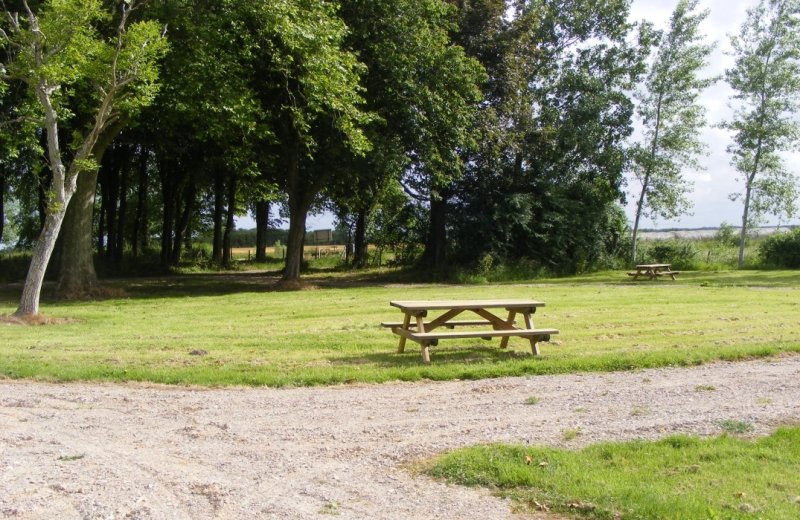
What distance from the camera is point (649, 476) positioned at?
5.35m

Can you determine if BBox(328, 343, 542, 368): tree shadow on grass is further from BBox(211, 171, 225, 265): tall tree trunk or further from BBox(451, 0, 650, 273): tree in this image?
BBox(211, 171, 225, 265): tall tree trunk

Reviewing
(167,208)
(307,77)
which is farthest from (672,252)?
(167,208)

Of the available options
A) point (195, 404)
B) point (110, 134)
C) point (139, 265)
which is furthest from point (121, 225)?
point (195, 404)

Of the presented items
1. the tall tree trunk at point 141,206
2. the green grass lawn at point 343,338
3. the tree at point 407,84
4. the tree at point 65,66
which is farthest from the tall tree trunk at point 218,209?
the tree at point 65,66

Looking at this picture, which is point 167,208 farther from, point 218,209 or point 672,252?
point 672,252

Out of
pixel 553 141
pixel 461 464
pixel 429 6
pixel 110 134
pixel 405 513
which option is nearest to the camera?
pixel 405 513

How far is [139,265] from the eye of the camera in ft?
108

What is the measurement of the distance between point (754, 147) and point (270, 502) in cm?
3692

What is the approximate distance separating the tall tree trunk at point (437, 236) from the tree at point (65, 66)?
1727 centimetres

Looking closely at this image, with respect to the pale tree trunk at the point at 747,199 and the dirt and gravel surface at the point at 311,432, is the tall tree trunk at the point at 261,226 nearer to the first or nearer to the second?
the pale tree trunk at the point at 747,199

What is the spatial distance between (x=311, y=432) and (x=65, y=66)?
35.6ft

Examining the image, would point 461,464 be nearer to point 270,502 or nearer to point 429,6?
point 270,502

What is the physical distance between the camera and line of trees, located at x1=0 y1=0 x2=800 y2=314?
1644 centimetres

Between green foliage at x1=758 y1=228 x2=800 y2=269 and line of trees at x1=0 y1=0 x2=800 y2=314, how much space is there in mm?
2521
